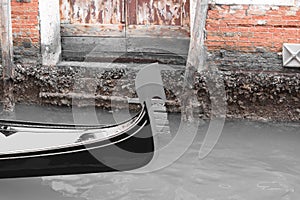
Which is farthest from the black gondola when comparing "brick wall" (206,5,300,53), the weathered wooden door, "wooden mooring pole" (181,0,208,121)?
the weathered wooden door

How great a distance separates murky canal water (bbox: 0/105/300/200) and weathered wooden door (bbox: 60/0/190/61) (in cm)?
117

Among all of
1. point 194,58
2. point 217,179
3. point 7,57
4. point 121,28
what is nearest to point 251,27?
point 194,58

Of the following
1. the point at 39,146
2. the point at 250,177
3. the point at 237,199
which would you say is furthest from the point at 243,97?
the point at 39,146

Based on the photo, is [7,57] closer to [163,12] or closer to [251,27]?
[163,12]

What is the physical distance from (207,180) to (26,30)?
102 inches

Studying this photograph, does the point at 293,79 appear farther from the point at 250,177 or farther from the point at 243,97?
the point at 250,177

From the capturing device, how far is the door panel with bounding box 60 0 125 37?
19.6 feet

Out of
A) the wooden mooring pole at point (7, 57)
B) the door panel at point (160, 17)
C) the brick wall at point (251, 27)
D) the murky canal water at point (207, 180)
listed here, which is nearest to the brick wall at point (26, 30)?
the wooden mooring pole at point (7, 57)

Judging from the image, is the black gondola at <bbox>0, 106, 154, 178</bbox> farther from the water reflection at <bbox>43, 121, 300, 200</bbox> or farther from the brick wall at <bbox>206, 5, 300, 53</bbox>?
the brick wall at <bbox>206, 5, 300, 53</bbox>

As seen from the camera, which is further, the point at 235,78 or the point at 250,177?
the point at 235,78

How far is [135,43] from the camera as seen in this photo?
236 inches

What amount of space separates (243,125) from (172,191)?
4.90 ft

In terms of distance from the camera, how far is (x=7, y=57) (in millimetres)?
5938

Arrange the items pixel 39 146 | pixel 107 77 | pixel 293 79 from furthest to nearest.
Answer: pixel 107 77
pixel 293 79
pixel 39 146
